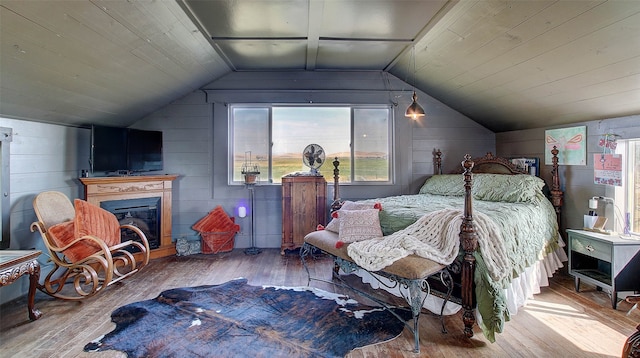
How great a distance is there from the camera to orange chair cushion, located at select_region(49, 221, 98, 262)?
286 cm

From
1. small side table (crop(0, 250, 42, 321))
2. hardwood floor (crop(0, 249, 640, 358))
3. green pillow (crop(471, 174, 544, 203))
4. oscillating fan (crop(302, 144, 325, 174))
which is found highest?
oscillating fan (crop(302, 144, 325, 174))

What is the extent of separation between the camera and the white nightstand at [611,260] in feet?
8.70

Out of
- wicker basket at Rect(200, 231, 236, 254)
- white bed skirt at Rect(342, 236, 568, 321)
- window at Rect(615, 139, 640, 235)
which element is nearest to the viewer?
white bed skirt at Rect(342, 236, 568, 321)

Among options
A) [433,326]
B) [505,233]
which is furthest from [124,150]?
[505,233]

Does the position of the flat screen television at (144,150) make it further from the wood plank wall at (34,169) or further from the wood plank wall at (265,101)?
the wood plank wall at (34,169)

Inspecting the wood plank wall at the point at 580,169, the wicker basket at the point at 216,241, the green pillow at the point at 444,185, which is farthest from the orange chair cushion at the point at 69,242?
the wood plank wall at the point at 580,169

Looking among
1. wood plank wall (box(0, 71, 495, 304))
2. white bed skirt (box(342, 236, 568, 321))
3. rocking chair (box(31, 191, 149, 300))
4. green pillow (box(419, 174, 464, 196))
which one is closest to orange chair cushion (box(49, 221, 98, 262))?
rocking chair (box(31, 191, 149, 300))

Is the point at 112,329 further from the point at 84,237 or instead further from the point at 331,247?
the point at 331,247

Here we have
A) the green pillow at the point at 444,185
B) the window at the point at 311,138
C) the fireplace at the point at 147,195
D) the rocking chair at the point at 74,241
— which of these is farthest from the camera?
the window at the point at 311,138

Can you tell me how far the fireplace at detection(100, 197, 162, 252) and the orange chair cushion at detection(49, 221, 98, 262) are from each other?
97 cm

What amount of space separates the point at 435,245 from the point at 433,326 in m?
0.64

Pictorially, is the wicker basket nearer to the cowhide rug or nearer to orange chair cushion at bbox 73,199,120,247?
orange chair cushion at bbox 73,199,120,247

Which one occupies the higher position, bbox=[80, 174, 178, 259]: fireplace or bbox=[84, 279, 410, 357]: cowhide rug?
bbox=[80, 174, 178, 259]: fireplace

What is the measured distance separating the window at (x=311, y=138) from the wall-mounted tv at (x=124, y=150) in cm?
108
